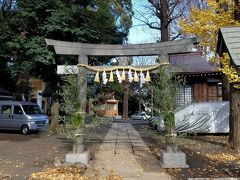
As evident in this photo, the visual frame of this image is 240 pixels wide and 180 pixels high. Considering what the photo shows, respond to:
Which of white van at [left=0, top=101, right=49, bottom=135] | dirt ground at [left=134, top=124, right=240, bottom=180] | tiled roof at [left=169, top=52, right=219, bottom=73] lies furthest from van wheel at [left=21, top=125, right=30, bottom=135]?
tiled roof at [left=169, top=52, right=219, bottom=73]

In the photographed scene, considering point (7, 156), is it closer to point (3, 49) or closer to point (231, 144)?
point (231, 144)

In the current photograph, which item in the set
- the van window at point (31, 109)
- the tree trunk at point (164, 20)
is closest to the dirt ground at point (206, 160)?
the van window at point (31, 109)

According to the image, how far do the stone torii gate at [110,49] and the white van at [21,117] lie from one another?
12066 mm

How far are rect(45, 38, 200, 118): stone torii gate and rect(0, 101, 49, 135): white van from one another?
12066 millimetres

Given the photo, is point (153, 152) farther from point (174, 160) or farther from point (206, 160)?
point (174, 160)

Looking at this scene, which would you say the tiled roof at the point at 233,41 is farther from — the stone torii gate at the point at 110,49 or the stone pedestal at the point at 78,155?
the stone pedestal at the point at 78,155

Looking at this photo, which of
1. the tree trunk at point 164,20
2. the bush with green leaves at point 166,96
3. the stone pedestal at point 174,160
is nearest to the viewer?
the stone pedestal at point 174,160

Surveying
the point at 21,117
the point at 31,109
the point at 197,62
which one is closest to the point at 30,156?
the point at 21,117

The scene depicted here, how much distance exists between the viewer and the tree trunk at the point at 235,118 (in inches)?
602

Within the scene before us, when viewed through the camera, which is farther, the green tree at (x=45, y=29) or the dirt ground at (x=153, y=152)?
the green tree at (x=45, y=29)

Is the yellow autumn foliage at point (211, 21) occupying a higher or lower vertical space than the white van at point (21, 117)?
higher

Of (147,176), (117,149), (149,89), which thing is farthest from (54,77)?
(147,176)

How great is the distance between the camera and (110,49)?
564 inches

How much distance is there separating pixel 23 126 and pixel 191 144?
11.9 meters
